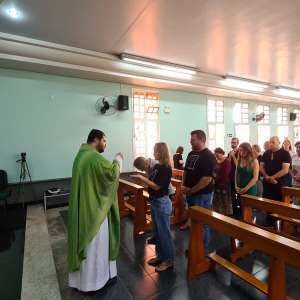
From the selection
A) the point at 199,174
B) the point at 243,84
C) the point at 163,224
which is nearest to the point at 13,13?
the point at 199,174

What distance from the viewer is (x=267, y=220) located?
12.1ft

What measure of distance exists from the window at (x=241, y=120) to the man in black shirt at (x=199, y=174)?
21.8 feet

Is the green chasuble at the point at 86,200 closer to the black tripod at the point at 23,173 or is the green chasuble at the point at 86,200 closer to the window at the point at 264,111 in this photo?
the black tripod at the point at 23,173

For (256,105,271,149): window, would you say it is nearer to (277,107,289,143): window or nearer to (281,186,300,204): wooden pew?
(277,107,289,143): window

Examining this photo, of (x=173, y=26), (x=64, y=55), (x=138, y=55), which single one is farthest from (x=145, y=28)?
(x=64, y=55)

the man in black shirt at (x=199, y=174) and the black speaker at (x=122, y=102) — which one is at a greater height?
the black speaker at (x=122, y=102)

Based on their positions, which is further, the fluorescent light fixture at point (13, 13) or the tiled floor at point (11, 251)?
the fluorescent light fixture at point (13, 13)

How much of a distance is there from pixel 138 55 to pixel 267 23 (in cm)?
249

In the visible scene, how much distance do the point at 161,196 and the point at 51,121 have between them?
391 cm

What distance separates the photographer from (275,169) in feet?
11.4

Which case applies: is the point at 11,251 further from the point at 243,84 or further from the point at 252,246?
the point at 243,84

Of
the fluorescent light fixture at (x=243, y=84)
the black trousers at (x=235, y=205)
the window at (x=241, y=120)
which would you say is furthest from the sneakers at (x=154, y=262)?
the window at (x=241, y=120)

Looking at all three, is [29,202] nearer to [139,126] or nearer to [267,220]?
[139,126]

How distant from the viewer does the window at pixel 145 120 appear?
6449mm
